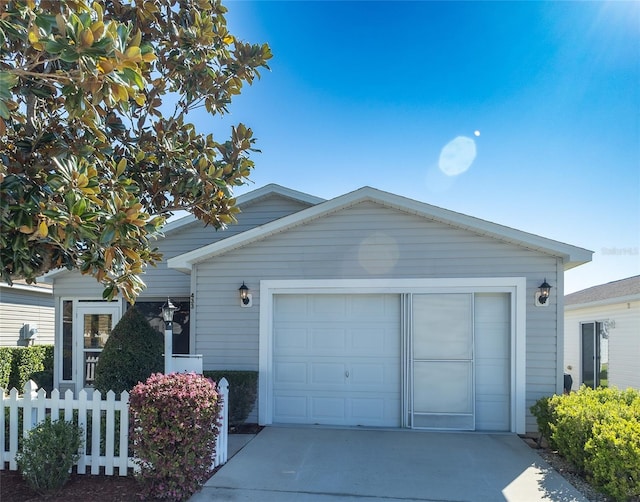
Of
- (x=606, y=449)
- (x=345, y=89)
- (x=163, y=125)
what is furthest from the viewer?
(x=345, y=89)

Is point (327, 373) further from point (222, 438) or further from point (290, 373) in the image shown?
point (222, 438)

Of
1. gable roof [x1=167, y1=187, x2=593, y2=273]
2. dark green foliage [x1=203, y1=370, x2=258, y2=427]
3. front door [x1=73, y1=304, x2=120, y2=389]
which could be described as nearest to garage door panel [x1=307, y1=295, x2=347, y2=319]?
gable roof [x1=167, y1=187, x2=593, y2=273]

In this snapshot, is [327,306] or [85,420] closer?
[85,420]

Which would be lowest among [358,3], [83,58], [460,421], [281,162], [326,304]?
[460,421]

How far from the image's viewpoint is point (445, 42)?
7973 mm

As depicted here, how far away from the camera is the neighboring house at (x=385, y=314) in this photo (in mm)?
7043

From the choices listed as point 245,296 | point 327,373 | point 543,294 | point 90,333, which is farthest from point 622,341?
point 90,333

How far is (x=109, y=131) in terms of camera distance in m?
5.28

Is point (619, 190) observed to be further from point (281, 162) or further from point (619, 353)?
point (281, 162)

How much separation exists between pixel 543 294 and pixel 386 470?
144 inches

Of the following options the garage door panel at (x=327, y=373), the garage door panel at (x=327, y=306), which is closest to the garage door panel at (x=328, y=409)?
the garage door panel at (x=327, y=373)

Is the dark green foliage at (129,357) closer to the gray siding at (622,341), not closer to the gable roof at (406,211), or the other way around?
the gable roof at (406,211)

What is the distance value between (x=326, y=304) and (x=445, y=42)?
5.08m

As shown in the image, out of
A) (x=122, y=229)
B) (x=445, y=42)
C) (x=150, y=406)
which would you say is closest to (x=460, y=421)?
(x=150, y=406)
